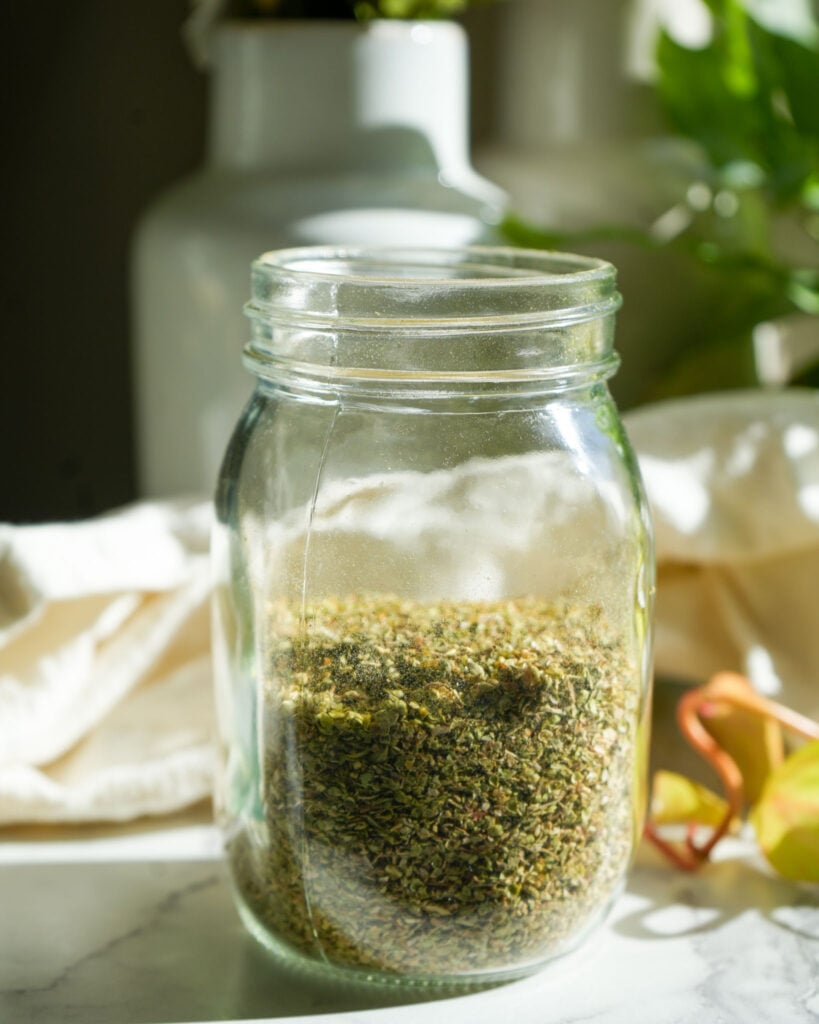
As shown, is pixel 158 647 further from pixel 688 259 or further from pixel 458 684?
pixel 688 259

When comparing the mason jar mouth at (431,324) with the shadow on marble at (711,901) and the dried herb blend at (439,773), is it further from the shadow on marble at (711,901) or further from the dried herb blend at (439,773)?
the shadow on marble at (711,901)

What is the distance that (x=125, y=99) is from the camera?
39.8 inches

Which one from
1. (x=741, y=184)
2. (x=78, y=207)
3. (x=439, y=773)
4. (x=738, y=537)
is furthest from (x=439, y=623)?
(x=78, y=207)

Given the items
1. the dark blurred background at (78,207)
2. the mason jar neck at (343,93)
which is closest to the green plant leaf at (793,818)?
the mason jar neck at (343,93)

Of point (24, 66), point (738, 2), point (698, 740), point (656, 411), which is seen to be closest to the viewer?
point (698, 740)

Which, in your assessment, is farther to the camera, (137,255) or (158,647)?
(137,255)

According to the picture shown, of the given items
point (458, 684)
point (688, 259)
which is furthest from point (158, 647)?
point (688, 259)

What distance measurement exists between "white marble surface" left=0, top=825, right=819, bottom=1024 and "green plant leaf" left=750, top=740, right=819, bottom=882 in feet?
0.05

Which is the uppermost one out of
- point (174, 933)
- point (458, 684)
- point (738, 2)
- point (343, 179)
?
point (738, 2)

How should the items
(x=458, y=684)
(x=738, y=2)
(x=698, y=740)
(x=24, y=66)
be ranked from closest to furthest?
(x=458, y=684)
(x=698, y=740)
(x=738, y=2)
(x=24, y=66)

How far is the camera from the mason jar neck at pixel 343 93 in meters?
0.80

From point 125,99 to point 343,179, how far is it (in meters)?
0.29

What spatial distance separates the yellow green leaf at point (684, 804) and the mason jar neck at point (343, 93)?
43cm

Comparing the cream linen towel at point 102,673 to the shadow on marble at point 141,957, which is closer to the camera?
the shadow on marble at point 141,957
